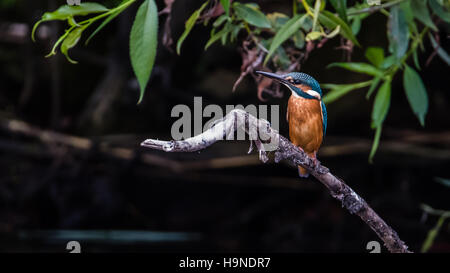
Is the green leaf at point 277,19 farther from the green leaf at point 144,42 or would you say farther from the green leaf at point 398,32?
the green leaf at point 144,42

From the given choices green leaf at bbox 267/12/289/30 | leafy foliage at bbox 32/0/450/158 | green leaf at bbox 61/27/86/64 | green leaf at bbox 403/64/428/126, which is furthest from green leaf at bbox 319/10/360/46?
green leaf at bbox 61/27/86/64

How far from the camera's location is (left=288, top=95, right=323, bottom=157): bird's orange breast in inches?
44.0

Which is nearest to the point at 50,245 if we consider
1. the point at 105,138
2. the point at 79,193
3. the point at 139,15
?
the point at 79,193

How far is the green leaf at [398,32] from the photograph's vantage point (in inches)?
52.1

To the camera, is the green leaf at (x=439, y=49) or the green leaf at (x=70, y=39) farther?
the green leaf at (x=439, y=49)

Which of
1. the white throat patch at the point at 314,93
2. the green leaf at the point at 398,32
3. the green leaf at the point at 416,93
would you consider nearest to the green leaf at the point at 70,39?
the white throat patch at the point at 314,93

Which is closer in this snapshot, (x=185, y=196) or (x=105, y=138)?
(x=105, y=138)

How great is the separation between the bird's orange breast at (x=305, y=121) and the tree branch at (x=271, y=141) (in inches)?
4.4

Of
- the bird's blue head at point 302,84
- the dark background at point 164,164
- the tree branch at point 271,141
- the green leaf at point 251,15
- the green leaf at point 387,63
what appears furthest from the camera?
→ the dark background at point 164,164

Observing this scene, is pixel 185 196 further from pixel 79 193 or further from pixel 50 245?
pixel 50 245

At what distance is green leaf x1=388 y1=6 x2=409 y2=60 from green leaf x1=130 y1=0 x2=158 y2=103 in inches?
24.7

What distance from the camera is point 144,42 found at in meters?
1.00
